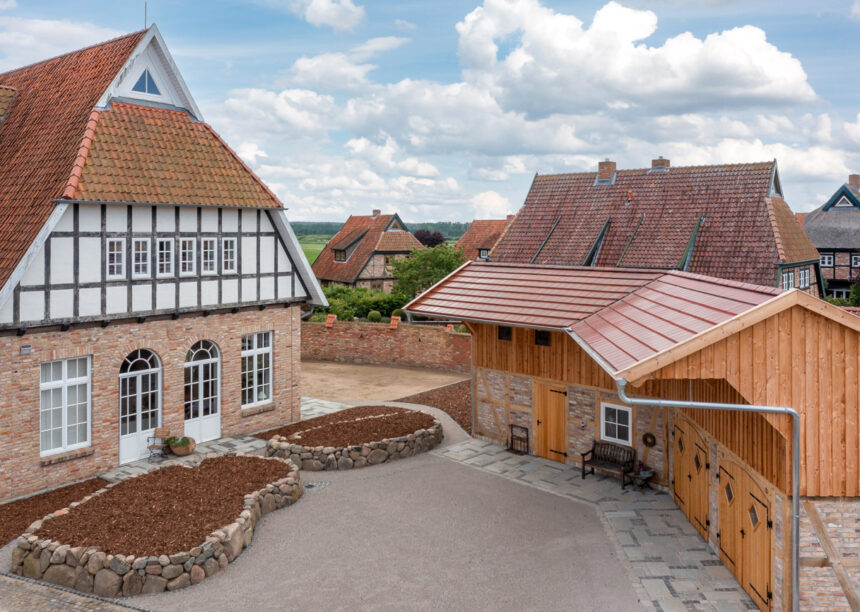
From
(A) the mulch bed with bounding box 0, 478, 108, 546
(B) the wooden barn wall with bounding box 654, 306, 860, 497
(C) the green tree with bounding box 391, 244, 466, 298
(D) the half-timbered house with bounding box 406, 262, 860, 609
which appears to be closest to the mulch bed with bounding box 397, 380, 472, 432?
(D) the half-timbered house with bounding box 406, 262, 860, 609

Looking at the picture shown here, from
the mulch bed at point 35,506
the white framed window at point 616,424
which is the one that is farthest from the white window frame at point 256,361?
Result: the white framed window at point 616,424

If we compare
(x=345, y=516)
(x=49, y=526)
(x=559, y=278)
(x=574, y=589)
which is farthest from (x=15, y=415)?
(x=559, y=278)

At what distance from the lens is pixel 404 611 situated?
9859 mm

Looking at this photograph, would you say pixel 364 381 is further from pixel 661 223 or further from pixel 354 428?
pixel 661 223

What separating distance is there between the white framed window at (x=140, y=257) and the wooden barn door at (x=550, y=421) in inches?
388

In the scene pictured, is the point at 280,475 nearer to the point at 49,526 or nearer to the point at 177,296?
the point at 49,526

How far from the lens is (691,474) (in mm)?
12664

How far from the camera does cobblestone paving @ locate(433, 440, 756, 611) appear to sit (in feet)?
32.9

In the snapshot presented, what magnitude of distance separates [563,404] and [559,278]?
10.7 feet

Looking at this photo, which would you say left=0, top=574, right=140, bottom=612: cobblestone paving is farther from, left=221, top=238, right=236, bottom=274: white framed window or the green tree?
the green tree

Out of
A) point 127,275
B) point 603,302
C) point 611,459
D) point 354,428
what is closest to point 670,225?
point 603,302

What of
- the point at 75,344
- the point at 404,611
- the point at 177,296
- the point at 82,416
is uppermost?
the point at 177,296

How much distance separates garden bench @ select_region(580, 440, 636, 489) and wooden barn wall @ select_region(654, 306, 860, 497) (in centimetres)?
613

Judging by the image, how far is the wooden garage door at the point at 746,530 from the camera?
9.23m
